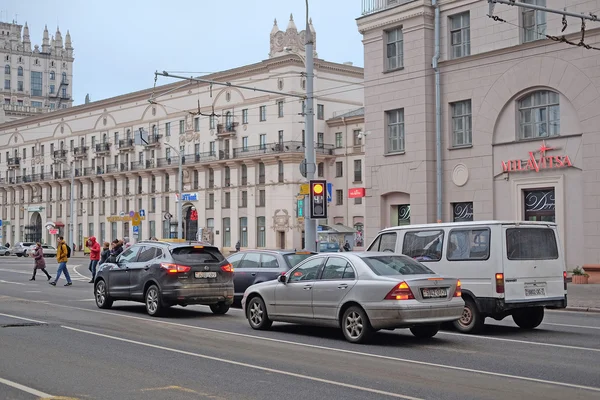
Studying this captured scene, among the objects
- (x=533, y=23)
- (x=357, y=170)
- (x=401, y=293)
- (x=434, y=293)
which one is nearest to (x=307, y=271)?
(x=401, y=293)

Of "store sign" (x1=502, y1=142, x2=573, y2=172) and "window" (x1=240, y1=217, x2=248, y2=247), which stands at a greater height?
"store sign" (x1=502, y1=142, x2=573, y2=172)

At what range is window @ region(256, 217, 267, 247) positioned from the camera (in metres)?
71.3

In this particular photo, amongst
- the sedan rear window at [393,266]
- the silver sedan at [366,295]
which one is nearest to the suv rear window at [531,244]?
the silver sedan at [366,295]

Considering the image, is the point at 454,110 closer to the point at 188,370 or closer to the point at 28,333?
the point at 28,333

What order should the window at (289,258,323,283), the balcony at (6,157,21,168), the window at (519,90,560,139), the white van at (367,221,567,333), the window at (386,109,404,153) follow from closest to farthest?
the window at (289,258,323,283)
the white van at (367,221,567,333)
the window at (519,90,560,139)
the window at (386,109,404,153)
the balcony at (6,157,21,168)

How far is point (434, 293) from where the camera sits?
515 inches

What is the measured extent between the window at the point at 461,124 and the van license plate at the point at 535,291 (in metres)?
16.6

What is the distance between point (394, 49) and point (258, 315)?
20.2 m

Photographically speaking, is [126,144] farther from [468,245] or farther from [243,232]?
[468,245]

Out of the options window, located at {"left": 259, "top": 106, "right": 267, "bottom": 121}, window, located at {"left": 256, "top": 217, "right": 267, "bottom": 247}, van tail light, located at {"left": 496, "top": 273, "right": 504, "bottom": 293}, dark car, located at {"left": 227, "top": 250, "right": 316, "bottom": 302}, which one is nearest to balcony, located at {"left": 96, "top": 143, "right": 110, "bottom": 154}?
window, located at {"left": 259, "top": 106, "right": 267, "bottom": 121}

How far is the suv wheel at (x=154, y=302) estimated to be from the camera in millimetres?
17781

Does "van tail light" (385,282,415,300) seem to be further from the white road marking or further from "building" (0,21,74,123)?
"building" (0,21,74,123)

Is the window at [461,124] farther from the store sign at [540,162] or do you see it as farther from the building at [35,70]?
the building at [35,70]

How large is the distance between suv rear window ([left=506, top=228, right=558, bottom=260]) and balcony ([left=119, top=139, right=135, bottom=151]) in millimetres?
72043
